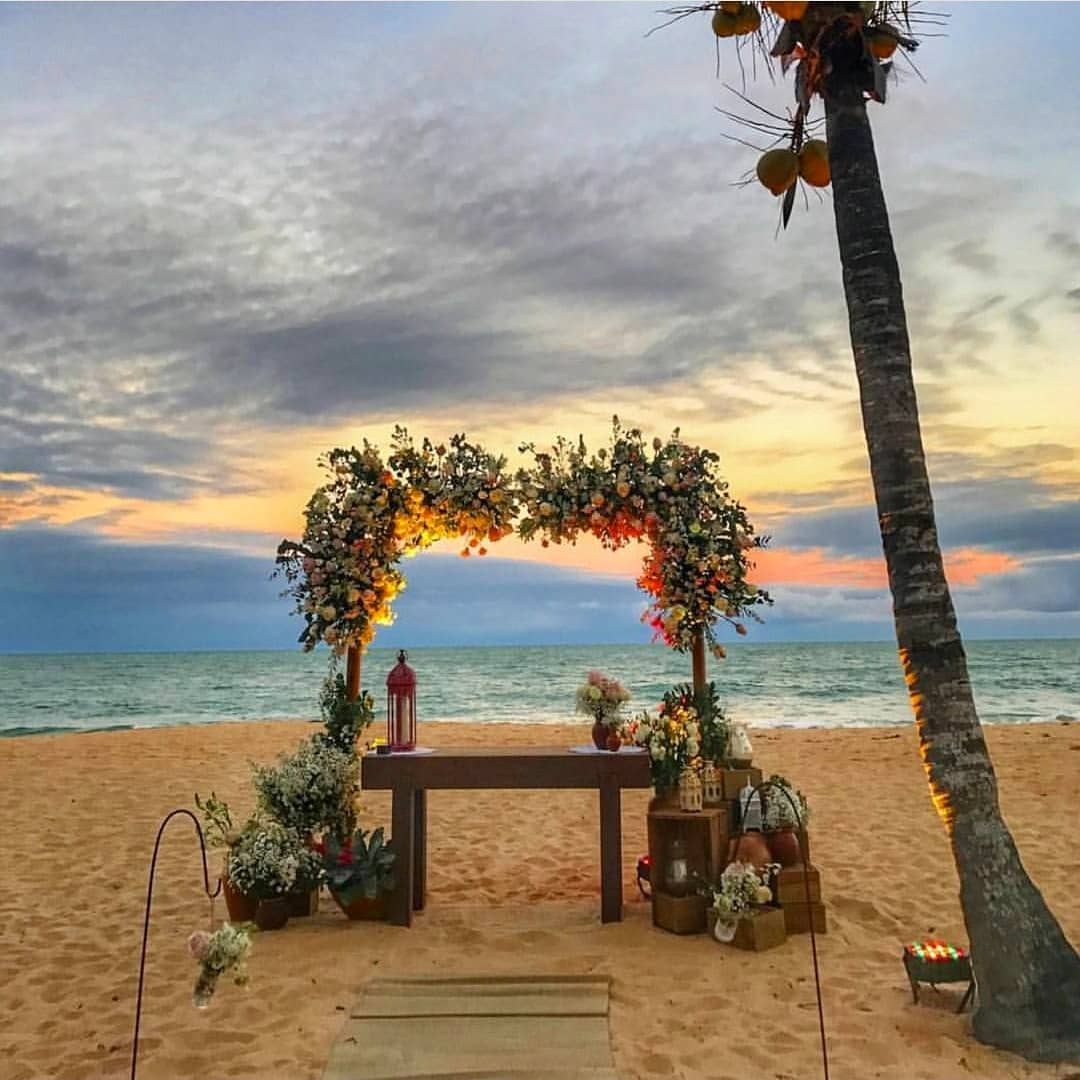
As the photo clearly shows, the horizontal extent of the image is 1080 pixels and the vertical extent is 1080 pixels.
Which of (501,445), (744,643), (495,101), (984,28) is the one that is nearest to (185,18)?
(495,101)

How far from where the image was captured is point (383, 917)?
6.12 m

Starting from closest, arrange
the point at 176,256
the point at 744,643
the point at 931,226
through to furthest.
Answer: the point at 931,226 → the point at 176,256 → the point at 744,643

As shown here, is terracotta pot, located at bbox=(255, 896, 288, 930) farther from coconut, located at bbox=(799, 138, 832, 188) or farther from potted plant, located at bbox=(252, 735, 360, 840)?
coconut, located at bbox=(799, 138, 832, 188)

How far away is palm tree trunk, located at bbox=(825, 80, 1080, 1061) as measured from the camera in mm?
3883

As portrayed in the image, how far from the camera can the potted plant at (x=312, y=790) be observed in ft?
20.8

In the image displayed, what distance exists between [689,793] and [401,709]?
208 cm

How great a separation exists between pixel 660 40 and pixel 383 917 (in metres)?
5.76

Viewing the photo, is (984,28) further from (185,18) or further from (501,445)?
(185,18)

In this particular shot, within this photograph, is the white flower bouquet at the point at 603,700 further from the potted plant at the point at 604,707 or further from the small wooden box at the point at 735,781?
the small wooden box at the point at 735,781

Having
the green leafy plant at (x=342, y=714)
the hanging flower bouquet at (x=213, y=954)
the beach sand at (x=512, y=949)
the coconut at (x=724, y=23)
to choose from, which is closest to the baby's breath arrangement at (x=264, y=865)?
the beach sand at (x=512, y=949)

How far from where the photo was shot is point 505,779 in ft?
19.3

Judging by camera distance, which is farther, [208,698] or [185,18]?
[208,698]

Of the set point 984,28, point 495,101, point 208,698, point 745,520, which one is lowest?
point 208,698

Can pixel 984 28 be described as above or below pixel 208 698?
above
